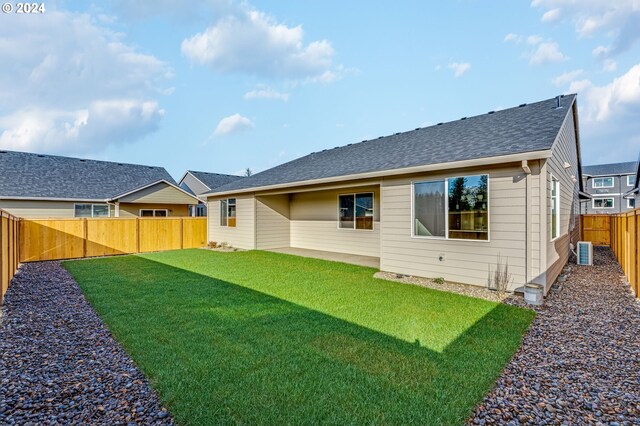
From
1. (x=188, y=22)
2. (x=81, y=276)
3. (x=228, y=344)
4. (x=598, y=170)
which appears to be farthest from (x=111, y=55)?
(x=598, y=170)

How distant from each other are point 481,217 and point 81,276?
10382 millimetres

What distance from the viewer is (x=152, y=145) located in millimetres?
27922

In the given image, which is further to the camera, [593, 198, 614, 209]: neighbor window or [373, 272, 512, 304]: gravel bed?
[593, 198, 614, 209]: neighbor window

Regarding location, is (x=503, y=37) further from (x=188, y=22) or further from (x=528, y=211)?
(x=188, y=22)

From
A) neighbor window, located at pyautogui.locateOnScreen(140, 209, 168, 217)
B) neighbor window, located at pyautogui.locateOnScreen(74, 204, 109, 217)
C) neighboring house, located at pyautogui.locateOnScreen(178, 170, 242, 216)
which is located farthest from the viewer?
neighboring house, located at pyautogui.locateOnScreen(178, 170, 242, 216)

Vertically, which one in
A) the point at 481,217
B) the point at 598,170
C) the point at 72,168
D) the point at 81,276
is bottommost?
the point at 81,276

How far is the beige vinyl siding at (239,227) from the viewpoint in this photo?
536 inches

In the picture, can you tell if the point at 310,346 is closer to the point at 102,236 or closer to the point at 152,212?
the point at 102,236

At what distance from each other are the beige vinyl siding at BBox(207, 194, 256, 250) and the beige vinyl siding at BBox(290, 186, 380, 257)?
6.38 ft

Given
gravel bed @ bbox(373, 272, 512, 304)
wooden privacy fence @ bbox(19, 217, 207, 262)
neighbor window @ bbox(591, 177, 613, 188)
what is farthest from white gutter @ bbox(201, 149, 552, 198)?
neighbor window @ bbox(591, 177, 613, 188)

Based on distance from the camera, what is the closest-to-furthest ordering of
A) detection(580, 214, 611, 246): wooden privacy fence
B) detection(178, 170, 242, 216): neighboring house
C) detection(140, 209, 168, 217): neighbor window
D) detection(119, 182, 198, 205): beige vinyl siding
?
1. detection(580, 214, 611, 246): wooden privacy fence
2. detection(119, 182, 198, 205): beige vinyl siding
3. detection(140, 209, 168, 217): neighbor window
4. detection(178, 170, 242, 216): neighboring house

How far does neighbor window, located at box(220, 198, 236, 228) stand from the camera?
14791mm

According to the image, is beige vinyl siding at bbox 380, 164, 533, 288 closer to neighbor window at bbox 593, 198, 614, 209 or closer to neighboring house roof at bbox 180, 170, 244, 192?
neighboring house roof at bbox 180, 170, 244, 192

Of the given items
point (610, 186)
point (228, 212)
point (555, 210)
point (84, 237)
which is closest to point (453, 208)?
point (555, 210)
